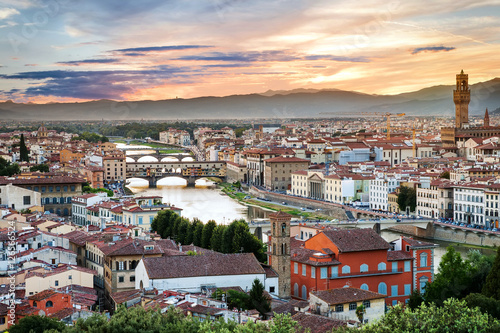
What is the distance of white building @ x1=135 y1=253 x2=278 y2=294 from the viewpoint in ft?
36.6

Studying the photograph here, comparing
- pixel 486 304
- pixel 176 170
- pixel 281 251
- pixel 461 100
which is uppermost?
pixel 461 100

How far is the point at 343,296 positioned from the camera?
10.1 meters

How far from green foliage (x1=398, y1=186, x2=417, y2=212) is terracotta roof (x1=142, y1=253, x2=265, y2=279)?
14.9m

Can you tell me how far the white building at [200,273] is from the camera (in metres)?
11.2

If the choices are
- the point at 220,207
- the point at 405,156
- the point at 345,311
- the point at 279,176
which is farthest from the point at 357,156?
the point at 345,311

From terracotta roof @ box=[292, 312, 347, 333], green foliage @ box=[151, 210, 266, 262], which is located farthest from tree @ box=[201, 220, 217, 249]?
terracotta roof @ box=[292, 312, 347, 333]

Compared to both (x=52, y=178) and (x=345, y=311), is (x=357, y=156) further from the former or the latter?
(x=345, y=311)

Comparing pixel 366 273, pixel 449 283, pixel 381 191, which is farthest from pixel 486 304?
pixel 381 191

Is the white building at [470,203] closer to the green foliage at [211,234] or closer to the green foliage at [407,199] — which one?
the green foliage at [407,199]

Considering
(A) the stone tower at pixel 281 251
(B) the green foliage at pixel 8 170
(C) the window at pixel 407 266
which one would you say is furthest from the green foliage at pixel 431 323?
(B) the green foliage at pixel 8 170

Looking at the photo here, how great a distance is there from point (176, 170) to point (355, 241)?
30.9m

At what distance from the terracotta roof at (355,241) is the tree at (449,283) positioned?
93cm

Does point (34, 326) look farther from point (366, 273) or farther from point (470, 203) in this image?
point (470, 203)

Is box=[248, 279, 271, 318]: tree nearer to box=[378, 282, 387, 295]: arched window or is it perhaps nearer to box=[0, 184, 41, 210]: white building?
box=[378, 282, 387, 295]: arched window
